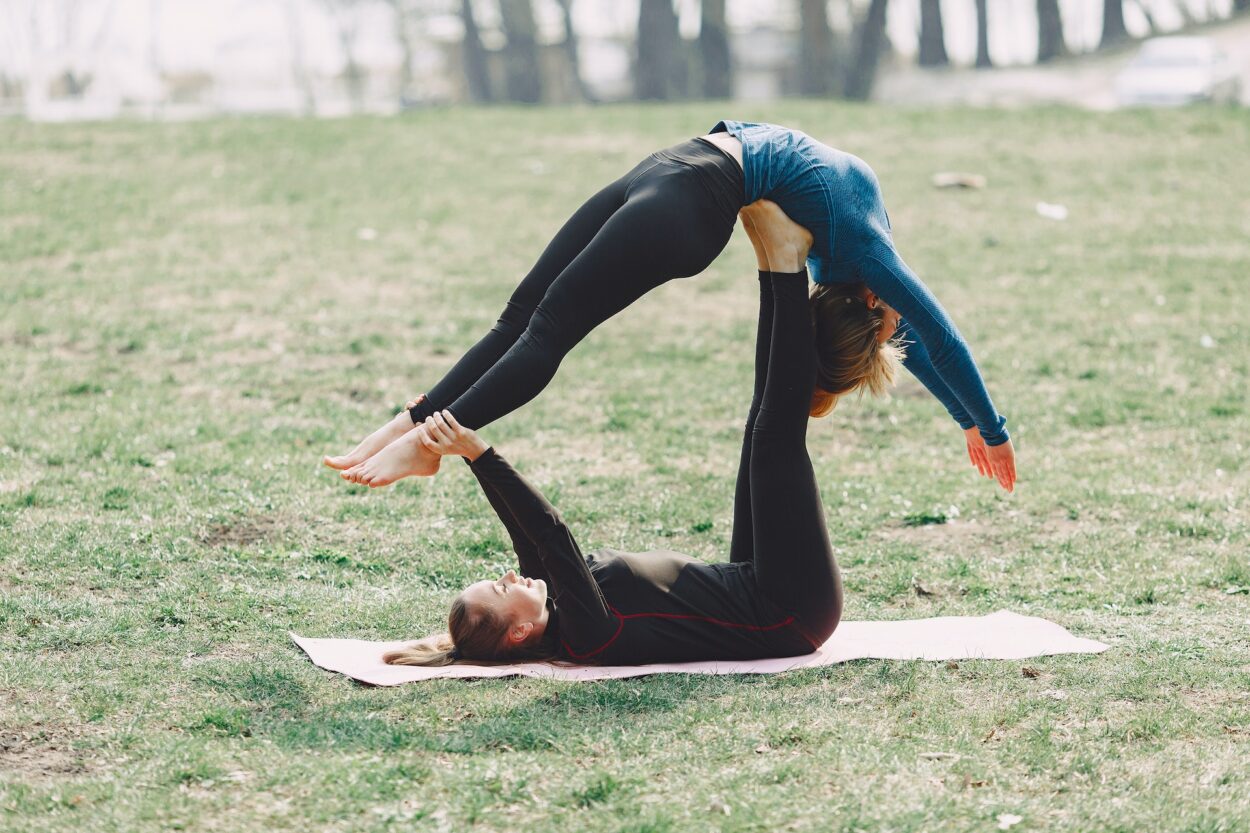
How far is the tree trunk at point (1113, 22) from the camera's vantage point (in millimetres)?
35919

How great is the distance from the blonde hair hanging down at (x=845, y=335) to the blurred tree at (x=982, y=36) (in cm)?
3301

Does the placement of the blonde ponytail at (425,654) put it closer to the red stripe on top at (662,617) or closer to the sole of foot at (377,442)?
the red stripe on top at (662,617)

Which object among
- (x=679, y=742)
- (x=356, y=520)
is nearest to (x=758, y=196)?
(x=679, y=742)

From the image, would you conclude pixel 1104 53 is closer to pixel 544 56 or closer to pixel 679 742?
pixel 544 56

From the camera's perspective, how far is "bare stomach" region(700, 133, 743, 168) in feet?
16.9

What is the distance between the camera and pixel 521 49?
135 feet

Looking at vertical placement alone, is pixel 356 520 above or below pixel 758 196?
below

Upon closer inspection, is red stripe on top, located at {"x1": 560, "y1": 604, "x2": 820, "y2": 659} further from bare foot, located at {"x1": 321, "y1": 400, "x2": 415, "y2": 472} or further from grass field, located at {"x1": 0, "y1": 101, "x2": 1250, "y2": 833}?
bare foot, located at {"x1": 321, "y1": 400, "x2": 415, "y2": 472}

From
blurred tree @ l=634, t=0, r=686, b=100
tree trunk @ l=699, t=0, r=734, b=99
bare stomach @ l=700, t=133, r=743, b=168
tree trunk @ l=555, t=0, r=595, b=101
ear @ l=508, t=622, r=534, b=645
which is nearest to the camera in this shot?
bare stomach @ l=700, t=133, r=743, b=168

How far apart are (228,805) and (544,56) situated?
46476 millimetres

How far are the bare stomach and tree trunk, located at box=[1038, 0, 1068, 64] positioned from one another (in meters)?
32.5

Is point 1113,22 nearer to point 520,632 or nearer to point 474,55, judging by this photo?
point 474,55

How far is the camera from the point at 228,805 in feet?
13.2

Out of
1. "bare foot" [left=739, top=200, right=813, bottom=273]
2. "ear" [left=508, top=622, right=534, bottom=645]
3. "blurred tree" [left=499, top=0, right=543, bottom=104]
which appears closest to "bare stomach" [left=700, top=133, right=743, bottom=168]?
"bare foot" [left=739, top=200, right=813, bottom=273]
